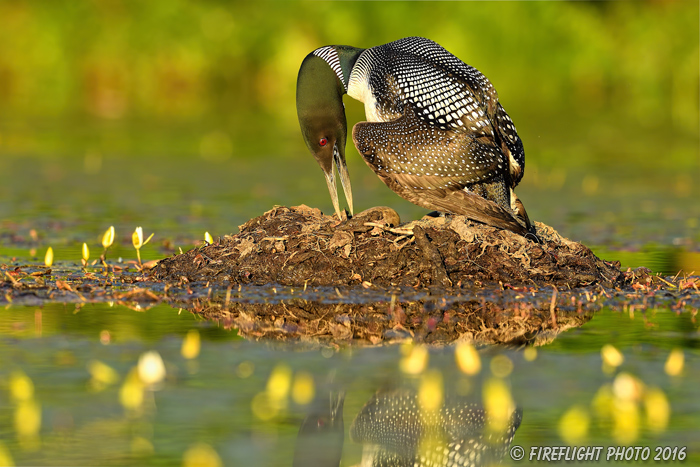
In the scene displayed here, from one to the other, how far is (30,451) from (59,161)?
12291 mm

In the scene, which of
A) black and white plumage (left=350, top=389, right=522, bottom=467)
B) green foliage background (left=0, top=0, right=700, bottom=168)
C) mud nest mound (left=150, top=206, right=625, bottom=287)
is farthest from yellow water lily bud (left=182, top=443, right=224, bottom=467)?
green foliage background (left=0, top=0, right=700, bottom=168)

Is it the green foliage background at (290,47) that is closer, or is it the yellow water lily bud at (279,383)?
the yellow water lily bud at (279,383)

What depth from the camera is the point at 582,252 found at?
8.09 m

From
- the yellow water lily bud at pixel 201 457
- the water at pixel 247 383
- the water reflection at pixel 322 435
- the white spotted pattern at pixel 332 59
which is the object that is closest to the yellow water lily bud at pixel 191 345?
the water at pixel 247 383

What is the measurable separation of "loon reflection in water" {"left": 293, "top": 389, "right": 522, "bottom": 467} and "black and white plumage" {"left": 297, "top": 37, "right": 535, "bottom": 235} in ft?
9.71

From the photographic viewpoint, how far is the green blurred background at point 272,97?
1369cm

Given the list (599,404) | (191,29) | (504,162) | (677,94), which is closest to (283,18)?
(191,29)

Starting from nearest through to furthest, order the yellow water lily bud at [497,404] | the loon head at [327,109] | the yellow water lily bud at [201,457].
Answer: the yellow water lily bud at [201,457]
the yellow water lily bud at [497,404]
the loon head at [327,109]

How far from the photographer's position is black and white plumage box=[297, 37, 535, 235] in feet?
25.9

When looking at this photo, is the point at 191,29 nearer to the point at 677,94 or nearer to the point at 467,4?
the point at 467,4

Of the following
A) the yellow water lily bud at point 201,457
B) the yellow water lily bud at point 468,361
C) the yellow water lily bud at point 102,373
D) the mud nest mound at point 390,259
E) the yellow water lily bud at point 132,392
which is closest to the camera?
the yellow water lily bud at point 201,457

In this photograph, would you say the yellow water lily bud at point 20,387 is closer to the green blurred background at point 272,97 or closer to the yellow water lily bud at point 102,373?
the yellow water lily bud at point 102,373

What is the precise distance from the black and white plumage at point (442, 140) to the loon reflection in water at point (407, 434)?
296cm

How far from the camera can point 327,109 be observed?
836 cm
